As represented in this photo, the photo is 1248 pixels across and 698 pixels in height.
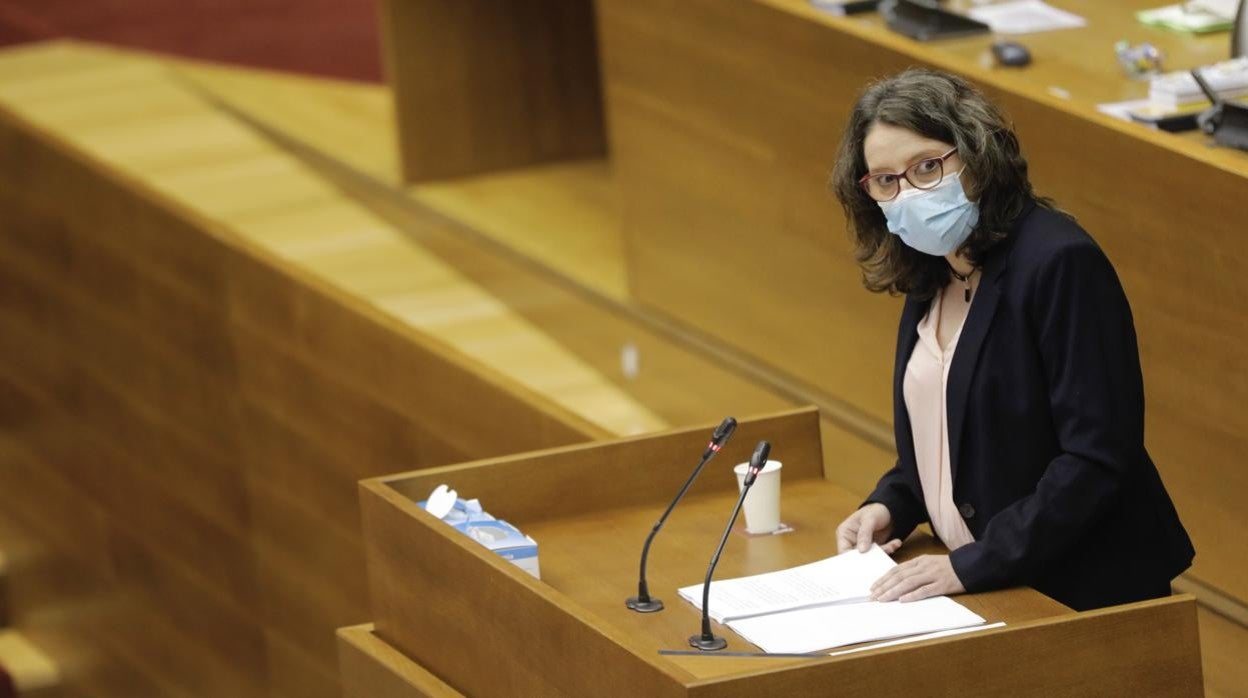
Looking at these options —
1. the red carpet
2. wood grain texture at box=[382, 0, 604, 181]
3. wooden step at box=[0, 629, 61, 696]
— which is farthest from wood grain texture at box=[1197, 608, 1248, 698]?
wooden step at box=[0, 629, 61, 696]

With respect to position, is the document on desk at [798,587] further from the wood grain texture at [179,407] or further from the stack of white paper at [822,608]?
the wood grain texture at [179,407]

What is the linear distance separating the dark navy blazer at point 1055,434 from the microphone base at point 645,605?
22 centimetres

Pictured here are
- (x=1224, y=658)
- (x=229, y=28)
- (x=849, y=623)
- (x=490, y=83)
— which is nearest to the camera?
(x=849, y=623)

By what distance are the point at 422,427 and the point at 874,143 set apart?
1618mm

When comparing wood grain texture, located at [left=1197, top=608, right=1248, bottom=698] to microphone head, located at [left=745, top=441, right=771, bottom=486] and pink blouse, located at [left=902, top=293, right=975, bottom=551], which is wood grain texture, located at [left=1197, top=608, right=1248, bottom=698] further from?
microphone head, located at [left=745, top=441, right=771, bottom=486]

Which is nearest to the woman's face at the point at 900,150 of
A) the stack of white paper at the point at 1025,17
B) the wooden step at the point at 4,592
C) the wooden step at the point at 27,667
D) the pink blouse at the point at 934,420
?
the pink blouse at the point at 934,420

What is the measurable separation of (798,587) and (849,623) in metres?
0.10

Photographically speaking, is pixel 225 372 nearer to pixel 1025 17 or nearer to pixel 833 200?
pixel 833 200

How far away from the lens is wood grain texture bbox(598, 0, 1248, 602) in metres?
1.98

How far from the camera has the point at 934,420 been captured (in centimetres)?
159

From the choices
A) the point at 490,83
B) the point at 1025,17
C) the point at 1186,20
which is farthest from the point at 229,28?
the point at 1186,20

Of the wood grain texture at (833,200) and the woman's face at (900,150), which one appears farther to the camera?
the wood grain texture at (833,200)

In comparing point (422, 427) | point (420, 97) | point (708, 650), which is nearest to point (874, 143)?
point (708, 650)

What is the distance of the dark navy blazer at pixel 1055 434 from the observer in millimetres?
1434
